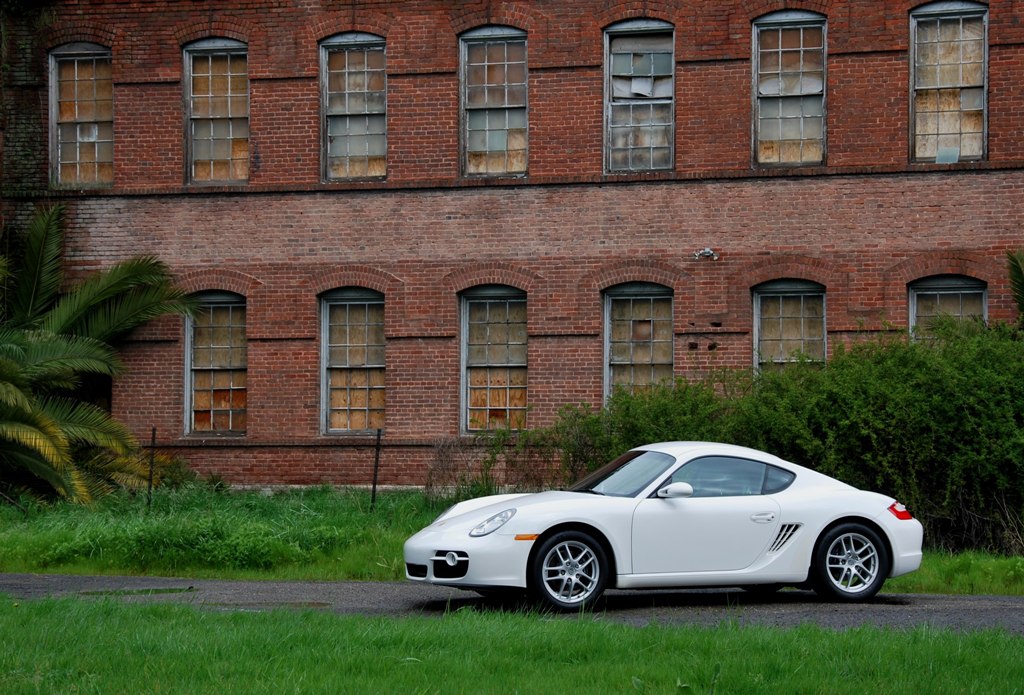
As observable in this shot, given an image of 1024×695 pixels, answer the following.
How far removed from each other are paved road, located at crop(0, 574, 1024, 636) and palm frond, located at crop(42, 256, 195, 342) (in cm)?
849

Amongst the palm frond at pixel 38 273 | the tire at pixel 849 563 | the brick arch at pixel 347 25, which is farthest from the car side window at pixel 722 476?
the palm frond at pixel 38 273

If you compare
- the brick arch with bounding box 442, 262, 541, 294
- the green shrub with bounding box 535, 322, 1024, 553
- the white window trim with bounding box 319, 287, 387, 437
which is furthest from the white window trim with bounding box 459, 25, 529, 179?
the green shrub with bounding box 535, 322, 1024, 553

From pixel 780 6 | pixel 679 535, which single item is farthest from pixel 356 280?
pixel 679 535

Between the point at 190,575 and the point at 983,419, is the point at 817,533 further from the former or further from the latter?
the point at 190,575

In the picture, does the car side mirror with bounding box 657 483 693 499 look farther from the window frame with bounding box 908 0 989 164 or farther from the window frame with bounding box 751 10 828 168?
the window frame with bounding box 908 0 989 164

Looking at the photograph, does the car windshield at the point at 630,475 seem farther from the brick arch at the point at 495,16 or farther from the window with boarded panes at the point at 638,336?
the brick arch at the point at 495,16

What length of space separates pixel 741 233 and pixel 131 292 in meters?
9.12

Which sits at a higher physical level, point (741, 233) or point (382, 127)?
point (382, 127)

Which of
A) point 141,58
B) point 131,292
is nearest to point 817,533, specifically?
point 131,292

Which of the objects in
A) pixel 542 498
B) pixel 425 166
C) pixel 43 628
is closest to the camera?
pixel 43 628

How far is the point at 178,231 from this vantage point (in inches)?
911

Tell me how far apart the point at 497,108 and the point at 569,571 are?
12372 millimetres

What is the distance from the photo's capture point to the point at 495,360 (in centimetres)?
2258

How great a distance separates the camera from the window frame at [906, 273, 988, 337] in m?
21.4
